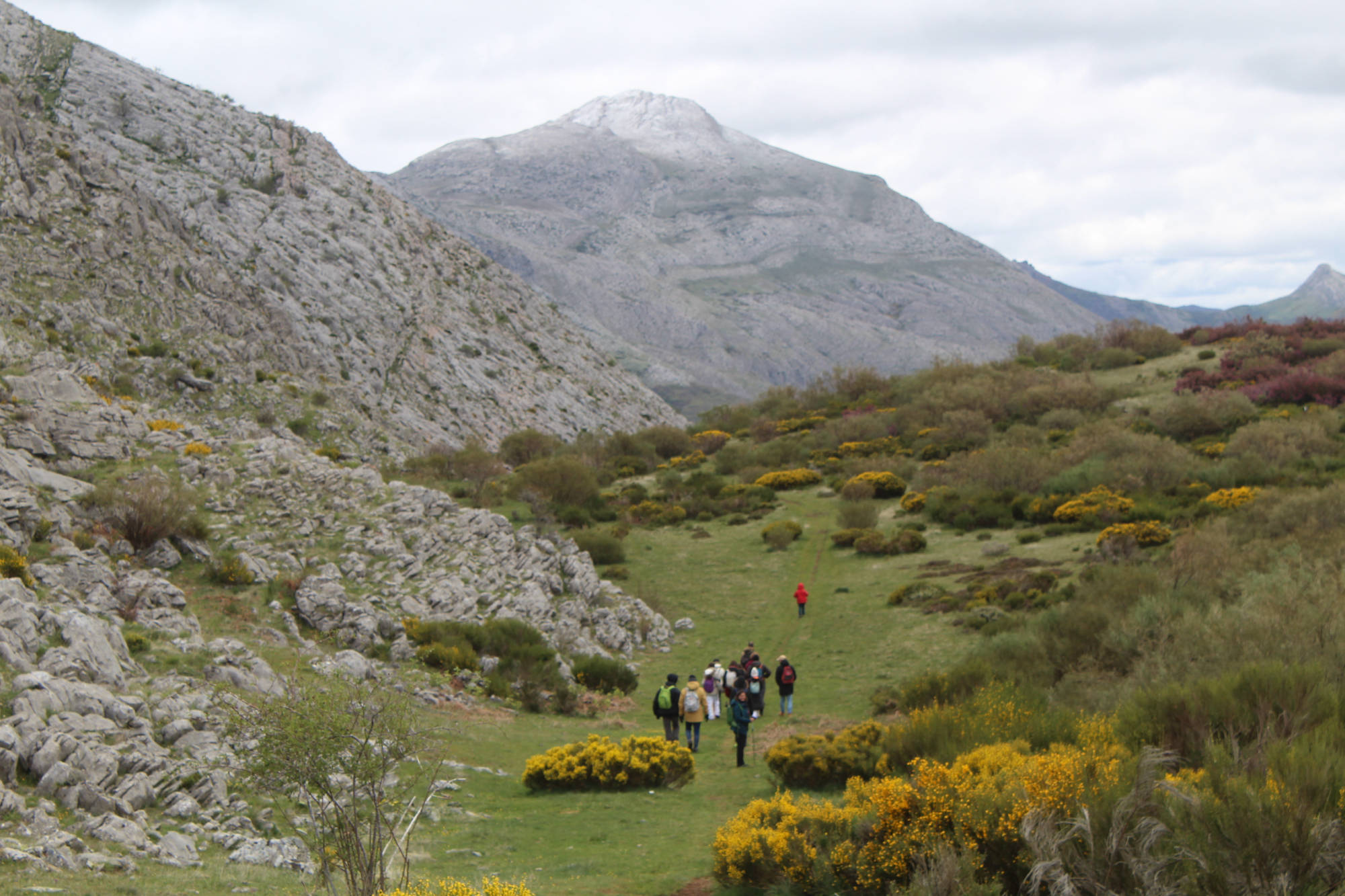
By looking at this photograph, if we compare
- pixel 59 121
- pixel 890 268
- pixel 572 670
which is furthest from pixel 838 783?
pixel 890 268

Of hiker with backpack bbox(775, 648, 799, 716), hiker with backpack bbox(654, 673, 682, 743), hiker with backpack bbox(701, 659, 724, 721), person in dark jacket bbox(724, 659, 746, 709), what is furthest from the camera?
hiker with backpack bbox(701, 659, 724, 721)

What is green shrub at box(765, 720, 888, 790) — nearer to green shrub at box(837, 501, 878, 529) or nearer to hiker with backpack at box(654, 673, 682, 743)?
hiker with backpack at box(654, 673, 682, 743)

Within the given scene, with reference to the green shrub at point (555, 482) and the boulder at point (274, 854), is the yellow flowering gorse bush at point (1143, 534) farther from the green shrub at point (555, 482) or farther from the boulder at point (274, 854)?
the boulder at point (274, 854)

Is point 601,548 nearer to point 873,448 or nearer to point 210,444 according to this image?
point 210,444

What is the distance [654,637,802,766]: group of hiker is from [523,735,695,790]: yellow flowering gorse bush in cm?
144

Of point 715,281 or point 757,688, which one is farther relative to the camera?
point 715,281

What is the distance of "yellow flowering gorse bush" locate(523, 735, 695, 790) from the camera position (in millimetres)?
13578

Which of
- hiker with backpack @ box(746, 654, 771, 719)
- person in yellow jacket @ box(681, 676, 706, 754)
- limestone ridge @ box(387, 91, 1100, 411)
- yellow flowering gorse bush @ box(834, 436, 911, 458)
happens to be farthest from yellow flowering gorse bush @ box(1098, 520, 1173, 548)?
limestone ridge @ box(387, 91, 1100, 411)

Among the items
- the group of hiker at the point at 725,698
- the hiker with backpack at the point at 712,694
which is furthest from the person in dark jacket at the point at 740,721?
the hiker with backpack at the point at 712,694

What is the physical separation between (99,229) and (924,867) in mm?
41602

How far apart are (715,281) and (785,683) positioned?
6317 inches

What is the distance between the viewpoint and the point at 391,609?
20688mm

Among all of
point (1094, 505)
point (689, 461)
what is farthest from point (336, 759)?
point (689, 461)

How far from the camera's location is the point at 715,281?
17450cm
